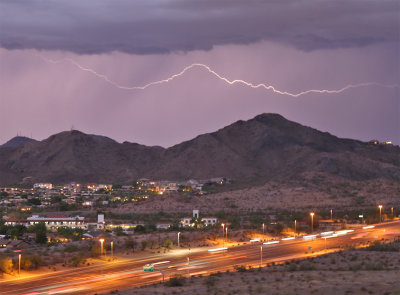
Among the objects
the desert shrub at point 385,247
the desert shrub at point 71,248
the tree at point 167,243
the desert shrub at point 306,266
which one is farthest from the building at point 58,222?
the desert shrub at point 306,266

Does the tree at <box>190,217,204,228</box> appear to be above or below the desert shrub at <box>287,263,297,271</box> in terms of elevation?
above

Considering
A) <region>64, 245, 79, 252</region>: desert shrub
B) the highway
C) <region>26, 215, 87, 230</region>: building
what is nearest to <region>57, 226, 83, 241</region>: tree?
<region>26, 215, 87, 230</region>: building

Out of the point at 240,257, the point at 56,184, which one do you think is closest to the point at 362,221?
the point at 240,257

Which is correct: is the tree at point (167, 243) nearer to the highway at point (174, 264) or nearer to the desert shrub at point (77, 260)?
the highway at point (174, 264)

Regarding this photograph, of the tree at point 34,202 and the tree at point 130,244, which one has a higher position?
the tree at point 34,202

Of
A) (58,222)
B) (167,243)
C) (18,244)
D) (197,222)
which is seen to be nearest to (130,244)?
(167,243)

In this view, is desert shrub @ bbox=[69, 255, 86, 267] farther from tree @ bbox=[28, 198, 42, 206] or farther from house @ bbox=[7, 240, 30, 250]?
tree @ bbox=[28, 198, 42, 206]

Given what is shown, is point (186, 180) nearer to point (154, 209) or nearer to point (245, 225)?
point (154, 209)

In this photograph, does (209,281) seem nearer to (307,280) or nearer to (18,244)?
(307,280)

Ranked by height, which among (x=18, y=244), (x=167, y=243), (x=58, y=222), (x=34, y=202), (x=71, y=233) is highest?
(x=34, y=202)
